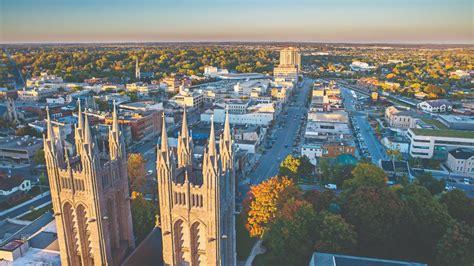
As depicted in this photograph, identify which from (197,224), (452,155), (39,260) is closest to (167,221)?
(197,224)

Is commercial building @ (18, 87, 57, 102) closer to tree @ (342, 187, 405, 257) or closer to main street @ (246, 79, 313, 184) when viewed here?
main street @ (246, 79, 313, 184)

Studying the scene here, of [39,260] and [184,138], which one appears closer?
[184,138]

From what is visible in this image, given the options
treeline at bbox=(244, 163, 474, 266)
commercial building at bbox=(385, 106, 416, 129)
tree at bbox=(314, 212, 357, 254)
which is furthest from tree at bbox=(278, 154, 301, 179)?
commercial building at bbox=(385, 106, 416, 129)

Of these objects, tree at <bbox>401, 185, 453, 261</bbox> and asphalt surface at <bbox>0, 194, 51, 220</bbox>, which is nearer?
tree at <bbox>401, 185, 453, 261</bbox>

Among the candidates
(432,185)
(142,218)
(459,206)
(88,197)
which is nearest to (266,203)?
(142,218)

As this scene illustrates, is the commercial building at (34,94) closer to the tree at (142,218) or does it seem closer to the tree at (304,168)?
the tree at (304,168)

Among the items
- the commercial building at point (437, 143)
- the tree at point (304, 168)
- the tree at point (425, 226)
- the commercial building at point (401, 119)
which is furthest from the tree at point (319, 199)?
the commercial building at point (401, 119)

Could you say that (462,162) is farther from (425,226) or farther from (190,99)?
(190,99)

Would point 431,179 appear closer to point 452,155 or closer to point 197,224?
point 452,155
